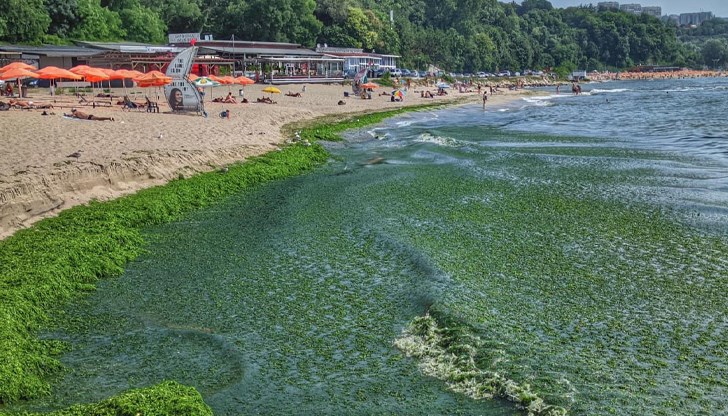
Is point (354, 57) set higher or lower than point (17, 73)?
higher

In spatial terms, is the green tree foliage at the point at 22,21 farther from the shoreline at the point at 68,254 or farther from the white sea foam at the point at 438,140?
the shoreline at the point at 68,254

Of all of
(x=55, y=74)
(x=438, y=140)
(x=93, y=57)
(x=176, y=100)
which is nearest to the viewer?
(x=438, y=140)

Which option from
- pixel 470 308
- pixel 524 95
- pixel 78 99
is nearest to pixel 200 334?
pixel 470 308

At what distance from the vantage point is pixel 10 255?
15453mm

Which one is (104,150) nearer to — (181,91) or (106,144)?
(106,144)

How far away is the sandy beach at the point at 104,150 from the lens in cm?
1950

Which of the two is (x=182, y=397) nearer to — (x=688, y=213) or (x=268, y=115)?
(x=688, y=213)

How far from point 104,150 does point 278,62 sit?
66470 mm

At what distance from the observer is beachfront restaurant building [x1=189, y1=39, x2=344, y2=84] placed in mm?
85688

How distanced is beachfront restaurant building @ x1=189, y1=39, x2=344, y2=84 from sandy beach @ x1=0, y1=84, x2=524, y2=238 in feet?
132

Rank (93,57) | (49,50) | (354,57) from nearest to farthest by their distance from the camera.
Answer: (93,57), (49,50), (354,57)

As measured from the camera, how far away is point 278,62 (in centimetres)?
8938

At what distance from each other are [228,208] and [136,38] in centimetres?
8031

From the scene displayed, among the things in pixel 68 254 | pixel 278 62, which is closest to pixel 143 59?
pixel 278 62
